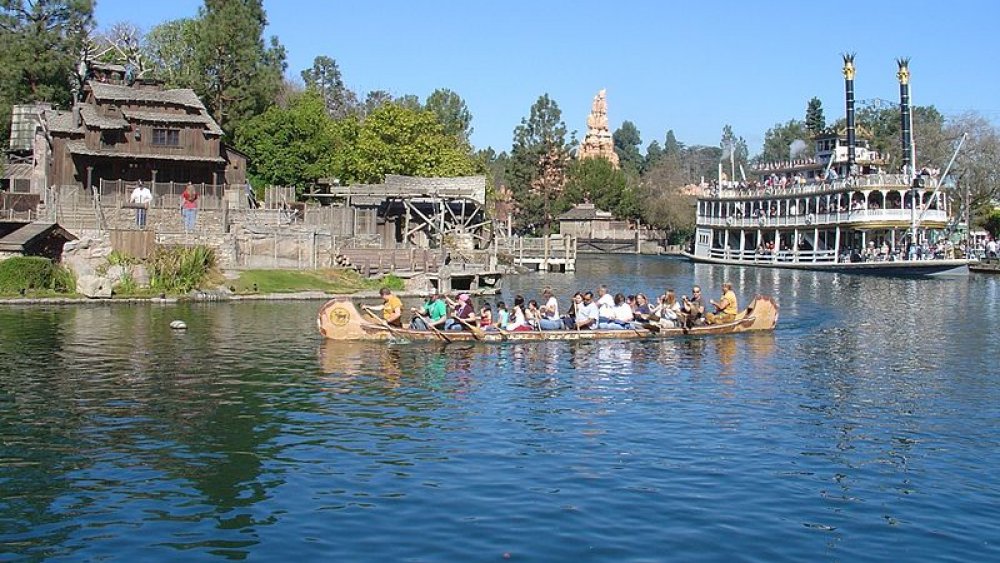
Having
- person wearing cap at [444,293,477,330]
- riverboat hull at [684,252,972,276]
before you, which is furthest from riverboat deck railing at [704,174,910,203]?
person wearing cap at [444,293,477,330]

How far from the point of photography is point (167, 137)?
6244 cm

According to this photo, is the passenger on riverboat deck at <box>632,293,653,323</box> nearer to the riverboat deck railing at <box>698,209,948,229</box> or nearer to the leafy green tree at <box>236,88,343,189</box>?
the leafy green tree at <box>236,88,343,189</box>

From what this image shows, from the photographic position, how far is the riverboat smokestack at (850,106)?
8907 centimetres

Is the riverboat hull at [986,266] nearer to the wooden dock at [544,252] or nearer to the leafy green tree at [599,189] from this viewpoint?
the wooden dock at [544,252]

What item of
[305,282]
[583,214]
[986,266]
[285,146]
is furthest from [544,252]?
[583,214]

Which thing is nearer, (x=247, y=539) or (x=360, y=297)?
(x=247, y=539)

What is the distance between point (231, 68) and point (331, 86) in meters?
60.2

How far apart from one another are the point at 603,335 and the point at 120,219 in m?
28.0

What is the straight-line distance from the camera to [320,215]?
5912 cm

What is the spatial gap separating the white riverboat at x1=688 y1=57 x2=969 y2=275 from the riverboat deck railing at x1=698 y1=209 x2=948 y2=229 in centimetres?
8

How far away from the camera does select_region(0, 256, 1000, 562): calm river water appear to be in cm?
1459

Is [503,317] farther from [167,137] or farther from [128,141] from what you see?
[128,141]

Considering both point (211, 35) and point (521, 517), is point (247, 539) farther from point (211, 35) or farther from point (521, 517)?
→ point (211, 35)

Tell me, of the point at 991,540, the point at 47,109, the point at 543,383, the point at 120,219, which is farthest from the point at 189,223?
the point at 991,540
